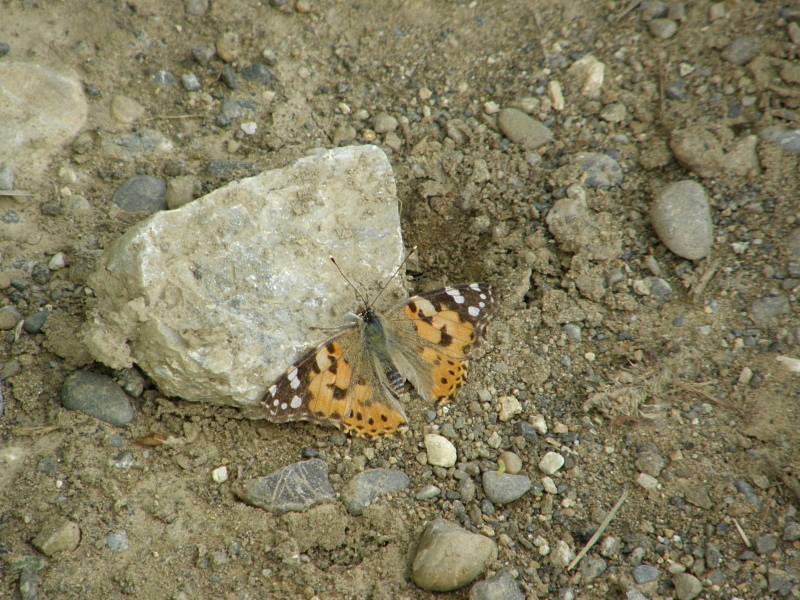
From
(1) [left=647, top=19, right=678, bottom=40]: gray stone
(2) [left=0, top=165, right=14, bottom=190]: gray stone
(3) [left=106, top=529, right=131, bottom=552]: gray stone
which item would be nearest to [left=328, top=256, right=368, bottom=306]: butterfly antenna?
(3) [left=106, top=529, right=131, bottom=552]: gray stone

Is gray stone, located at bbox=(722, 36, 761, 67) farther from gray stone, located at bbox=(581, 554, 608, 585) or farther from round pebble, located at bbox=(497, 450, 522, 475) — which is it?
gray stone, located at bbox=(581, 554, 608, 585)

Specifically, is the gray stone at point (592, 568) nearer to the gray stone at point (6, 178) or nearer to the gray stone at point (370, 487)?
the gray stone at point (370, 487)

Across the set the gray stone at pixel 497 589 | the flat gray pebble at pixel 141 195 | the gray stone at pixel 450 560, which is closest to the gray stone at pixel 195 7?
the flat gray pebble at pixel 141 195

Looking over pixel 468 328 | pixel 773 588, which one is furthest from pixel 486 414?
pixel 773 588

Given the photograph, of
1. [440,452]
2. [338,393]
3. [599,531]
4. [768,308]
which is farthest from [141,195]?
[768,308]

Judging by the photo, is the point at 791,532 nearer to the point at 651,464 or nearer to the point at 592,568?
the point at 651,464

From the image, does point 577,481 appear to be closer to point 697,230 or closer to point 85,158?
point 697,230

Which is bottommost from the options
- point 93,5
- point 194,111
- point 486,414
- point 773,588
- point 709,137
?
point 486,414
